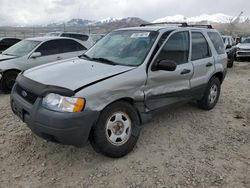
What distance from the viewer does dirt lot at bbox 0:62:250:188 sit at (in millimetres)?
3221

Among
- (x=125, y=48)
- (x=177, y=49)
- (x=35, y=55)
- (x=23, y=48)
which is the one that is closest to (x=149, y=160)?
(x=125, y=48)

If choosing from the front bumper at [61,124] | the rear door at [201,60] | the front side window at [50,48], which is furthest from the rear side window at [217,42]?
the front side window at [50,48]

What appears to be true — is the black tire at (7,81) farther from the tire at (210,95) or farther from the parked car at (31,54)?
the tire at (210,95)

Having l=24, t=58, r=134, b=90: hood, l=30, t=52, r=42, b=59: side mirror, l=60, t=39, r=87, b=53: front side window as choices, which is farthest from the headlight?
l=60, t=39, r=87, b=53: front side window

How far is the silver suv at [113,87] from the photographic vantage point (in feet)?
10.2

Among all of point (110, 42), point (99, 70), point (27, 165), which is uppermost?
point (110, 42)

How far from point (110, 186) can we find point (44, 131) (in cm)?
100

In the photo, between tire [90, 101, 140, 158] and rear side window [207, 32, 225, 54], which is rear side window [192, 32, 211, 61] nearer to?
rear side window [207, 32, 225, 54]

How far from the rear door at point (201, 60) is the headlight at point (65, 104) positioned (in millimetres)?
2507

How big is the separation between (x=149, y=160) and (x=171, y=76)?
140 cm

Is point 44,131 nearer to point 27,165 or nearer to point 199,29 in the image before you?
point 27,165

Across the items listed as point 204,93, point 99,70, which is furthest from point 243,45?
point 99,70

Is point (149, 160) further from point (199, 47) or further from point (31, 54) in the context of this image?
point (31, 54)

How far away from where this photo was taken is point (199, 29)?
5227 mm
